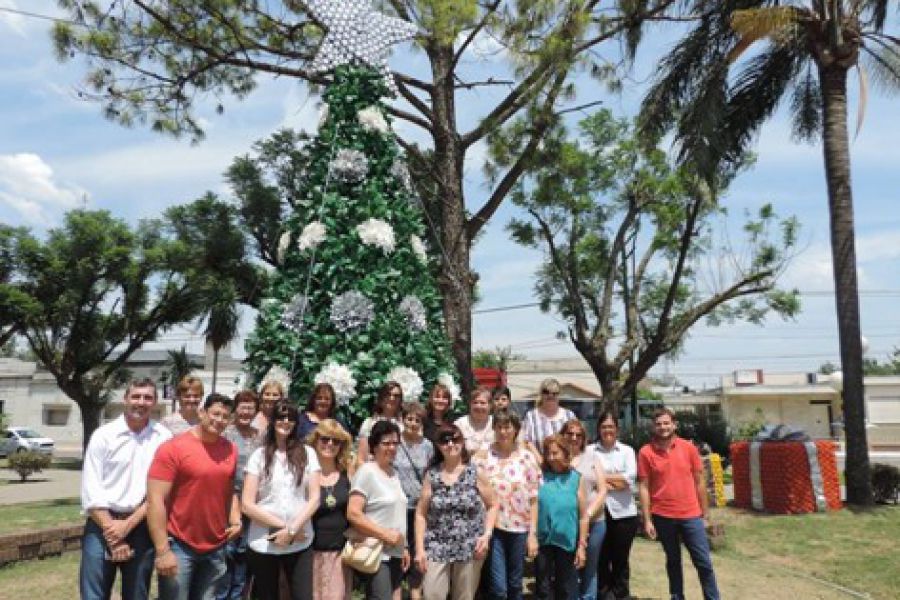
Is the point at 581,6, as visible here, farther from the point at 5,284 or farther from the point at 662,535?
the point at 5,284

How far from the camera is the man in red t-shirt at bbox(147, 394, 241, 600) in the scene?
358cm

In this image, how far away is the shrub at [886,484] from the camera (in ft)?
36.1

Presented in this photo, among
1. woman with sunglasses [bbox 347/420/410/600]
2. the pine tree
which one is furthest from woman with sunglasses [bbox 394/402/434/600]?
the pine tree

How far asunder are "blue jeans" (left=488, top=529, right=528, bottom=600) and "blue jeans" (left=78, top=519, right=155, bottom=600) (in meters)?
2.03

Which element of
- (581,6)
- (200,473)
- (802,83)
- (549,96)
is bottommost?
(200,473)

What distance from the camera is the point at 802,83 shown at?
46.4 feet

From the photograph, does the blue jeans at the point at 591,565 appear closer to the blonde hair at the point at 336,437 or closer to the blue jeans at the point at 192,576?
the blonde hair at the point at 336,437

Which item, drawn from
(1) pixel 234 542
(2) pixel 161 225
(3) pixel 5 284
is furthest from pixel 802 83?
(3) pixel 5 284

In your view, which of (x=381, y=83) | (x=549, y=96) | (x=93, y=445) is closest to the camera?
(x=93, y=445)

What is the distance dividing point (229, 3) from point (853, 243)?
9.56 metres

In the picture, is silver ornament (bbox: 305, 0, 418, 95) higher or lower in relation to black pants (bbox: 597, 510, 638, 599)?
higher

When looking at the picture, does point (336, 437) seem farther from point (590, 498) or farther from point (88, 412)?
point (88, 412)

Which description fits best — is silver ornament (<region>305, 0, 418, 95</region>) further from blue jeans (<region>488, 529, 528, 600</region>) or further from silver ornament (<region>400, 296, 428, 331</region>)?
blue jeans (<region>488, 529, 528, 600</region>)

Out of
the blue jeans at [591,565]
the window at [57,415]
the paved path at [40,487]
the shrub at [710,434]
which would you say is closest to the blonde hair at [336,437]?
the blue jeans at [591,565]
